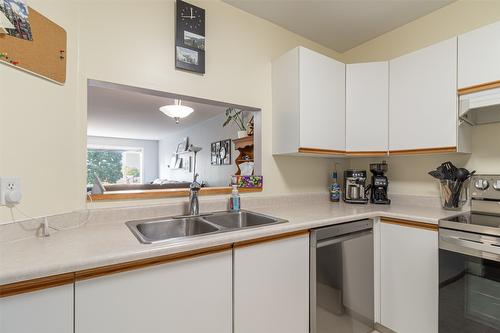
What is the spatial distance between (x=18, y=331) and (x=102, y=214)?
2.17 feet

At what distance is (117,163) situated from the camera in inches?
297

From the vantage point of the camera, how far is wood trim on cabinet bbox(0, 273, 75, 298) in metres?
0.70

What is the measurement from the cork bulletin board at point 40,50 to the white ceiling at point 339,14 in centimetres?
117

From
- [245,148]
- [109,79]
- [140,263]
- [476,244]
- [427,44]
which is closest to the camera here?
[140,263]

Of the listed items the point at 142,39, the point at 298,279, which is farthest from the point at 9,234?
the point at 298,279

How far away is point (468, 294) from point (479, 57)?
139cm

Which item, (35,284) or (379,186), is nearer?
(35,284)

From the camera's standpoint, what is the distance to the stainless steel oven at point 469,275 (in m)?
1.20

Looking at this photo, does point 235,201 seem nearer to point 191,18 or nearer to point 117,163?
point 191,18

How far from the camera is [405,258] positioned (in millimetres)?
1559

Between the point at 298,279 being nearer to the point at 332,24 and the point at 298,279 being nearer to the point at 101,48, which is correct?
the point at 101,48

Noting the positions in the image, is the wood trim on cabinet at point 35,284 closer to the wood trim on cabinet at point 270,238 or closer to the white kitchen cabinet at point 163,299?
the white kitchen cabinet at point 163,299

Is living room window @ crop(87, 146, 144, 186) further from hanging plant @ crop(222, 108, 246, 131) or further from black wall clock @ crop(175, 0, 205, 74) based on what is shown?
black wall clock @ crop(175, 0, 205, 74)

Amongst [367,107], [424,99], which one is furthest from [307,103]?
[424,99]
